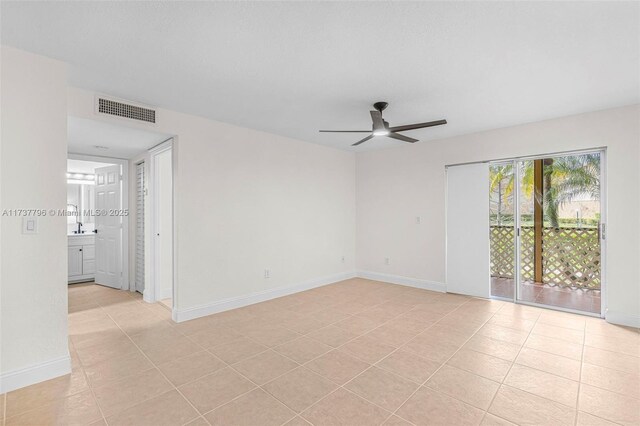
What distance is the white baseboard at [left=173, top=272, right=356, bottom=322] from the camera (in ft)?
11.8

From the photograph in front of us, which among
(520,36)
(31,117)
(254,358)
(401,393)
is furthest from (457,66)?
(31,117)

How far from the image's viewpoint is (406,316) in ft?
12.2

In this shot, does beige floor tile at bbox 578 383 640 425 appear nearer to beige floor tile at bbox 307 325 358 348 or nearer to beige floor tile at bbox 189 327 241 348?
beige floor tile at bbox 307 325 358 348

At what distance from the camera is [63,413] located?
1921 mm

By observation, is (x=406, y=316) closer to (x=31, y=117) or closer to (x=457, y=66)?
(x=457, y=66)

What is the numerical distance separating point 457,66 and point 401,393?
2606mm

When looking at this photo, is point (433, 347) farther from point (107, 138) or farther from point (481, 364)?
point (107, 138)

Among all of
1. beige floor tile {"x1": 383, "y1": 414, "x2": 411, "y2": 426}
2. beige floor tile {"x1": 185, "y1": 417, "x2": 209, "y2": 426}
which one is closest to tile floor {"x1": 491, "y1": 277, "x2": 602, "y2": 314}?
beige floor tile {"x1": 383, "y1": 414, "x2": 411, "y2": 426}

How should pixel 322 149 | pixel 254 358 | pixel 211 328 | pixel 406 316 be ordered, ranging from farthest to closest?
pixel 322 149 < pixel 406 316 < pixel 211 328 < pixel 254 358

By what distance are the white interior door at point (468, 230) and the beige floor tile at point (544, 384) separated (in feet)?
7.37

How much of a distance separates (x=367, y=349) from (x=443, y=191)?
309 centimetres

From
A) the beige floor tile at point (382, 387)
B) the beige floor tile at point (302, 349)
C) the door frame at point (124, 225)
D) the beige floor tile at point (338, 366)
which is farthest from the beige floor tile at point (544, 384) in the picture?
the door frame at point (124, 225)

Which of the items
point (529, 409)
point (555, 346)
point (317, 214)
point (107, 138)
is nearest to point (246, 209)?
point (317, 214)

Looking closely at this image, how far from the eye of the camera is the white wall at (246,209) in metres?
3.64
